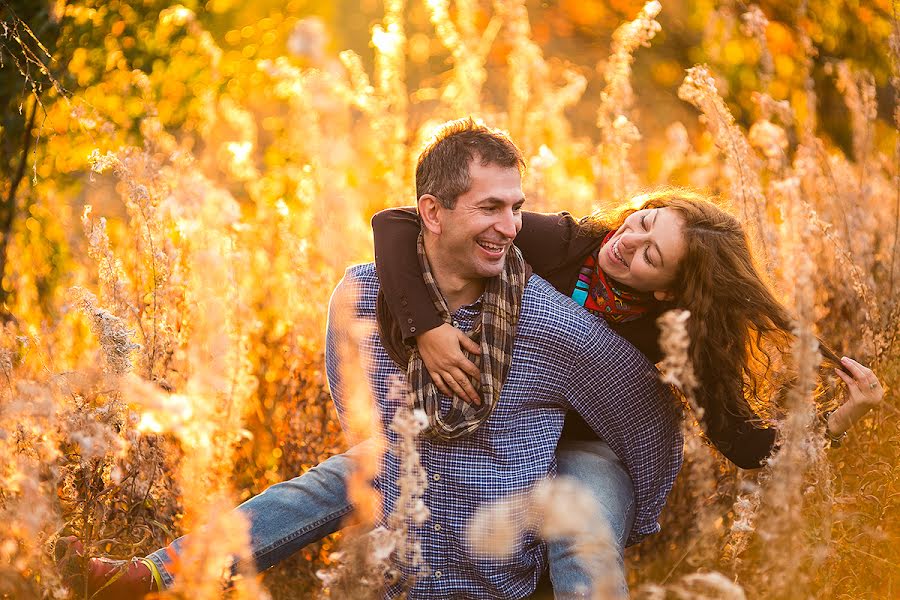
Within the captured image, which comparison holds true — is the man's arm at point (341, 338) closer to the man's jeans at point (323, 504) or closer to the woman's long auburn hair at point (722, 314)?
the man's jeans at point (323, 504)

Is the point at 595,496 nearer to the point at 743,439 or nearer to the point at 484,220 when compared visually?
the point at 743,439

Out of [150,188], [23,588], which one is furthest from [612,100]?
[23,588]

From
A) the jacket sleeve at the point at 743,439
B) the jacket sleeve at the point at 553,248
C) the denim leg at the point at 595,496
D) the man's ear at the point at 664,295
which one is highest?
the jacket sleeve at the point at 553,248

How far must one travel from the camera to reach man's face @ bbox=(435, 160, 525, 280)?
2178 millimetres

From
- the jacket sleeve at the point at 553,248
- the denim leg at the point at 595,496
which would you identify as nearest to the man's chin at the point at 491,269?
the jacket sleeve at the point at 553,248

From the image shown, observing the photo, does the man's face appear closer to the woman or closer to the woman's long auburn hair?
the woman

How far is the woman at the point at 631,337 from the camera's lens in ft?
6.89

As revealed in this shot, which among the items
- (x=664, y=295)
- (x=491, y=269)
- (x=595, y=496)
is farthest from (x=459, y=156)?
(x=595, y=496)

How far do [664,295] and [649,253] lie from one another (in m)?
0.13

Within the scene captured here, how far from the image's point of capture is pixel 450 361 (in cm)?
211

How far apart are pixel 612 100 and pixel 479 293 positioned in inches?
42.9

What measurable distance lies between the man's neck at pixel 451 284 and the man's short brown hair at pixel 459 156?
135 millimetres

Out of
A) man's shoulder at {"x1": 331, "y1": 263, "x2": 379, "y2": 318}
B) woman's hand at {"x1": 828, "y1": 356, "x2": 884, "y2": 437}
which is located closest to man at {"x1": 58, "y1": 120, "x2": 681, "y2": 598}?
man's shoulder at {"x1": 331, "y1": 263, "x2": 379, "y2": 318}

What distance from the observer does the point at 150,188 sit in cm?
240
